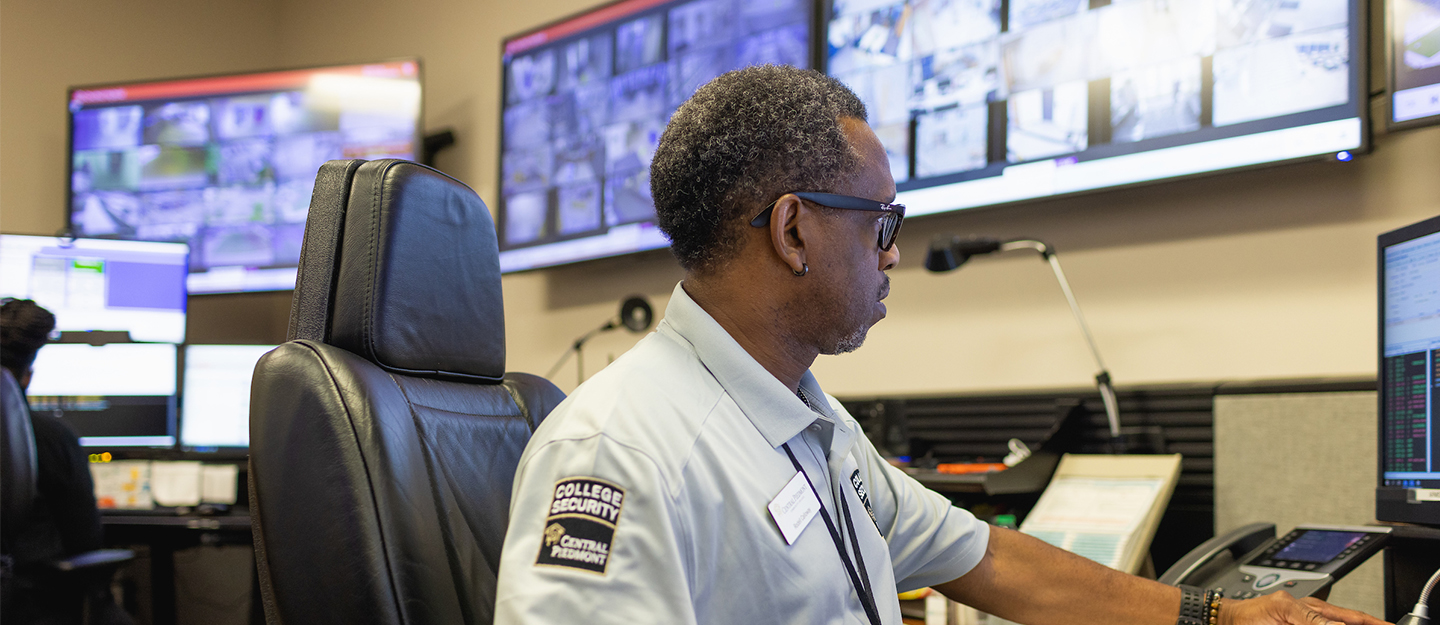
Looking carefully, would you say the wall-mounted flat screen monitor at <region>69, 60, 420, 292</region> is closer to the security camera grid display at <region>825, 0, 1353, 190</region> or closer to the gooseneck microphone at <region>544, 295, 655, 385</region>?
the gooseneck microphone at <region>544, 295, 655, 385</region>

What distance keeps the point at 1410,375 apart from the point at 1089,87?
103cm

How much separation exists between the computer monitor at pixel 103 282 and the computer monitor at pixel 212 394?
142 millimetres

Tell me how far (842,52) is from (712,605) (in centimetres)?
199

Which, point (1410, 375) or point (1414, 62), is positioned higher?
point (1414, 62)

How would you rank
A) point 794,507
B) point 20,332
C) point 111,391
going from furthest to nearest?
point 111,391
point 20,332
point 794,507

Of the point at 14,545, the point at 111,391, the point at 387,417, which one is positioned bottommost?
the point at 14,545

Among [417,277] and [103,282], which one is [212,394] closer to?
[103,282]

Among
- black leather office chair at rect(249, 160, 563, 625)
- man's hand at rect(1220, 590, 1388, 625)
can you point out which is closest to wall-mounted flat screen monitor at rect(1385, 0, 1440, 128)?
man's hand at rect(1220, 590, 1388, 625)

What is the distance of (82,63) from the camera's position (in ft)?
12.9

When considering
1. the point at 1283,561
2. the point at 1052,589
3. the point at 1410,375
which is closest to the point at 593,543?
the point at 1052,589

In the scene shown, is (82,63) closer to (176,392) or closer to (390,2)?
(390,2)

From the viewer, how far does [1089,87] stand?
214 centimetres

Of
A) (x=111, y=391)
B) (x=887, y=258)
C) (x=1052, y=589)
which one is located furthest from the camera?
(x=111, y=391)

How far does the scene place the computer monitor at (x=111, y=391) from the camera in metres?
3.19
